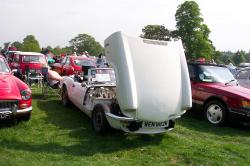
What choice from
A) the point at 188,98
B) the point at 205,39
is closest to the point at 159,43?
the point at 188,98

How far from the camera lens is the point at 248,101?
8688 mm

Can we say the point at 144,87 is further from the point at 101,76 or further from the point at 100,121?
the point at 101,76

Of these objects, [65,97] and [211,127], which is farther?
[65,97]

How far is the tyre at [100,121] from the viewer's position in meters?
7.07

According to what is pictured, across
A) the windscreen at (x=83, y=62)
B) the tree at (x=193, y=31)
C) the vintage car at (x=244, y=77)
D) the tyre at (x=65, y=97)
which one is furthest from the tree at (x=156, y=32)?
the tyre at (x=65, y=97)

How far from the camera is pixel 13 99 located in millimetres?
7199

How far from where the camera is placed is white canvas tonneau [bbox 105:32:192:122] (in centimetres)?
634

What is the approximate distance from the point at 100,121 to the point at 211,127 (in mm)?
3372

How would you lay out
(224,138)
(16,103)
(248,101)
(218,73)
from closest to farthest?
(16,103) < (224,138) < (248,101) < (218,73)

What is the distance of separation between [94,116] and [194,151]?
2.34 metres

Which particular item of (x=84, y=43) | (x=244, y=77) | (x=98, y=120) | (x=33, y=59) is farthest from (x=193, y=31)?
(x=84, y=43)

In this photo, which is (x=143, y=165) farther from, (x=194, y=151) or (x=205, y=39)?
(x=205, y=39)

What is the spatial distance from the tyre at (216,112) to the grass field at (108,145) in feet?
1.54

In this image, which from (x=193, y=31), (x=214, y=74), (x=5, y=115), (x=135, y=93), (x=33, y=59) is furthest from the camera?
(x=193, y=31)
